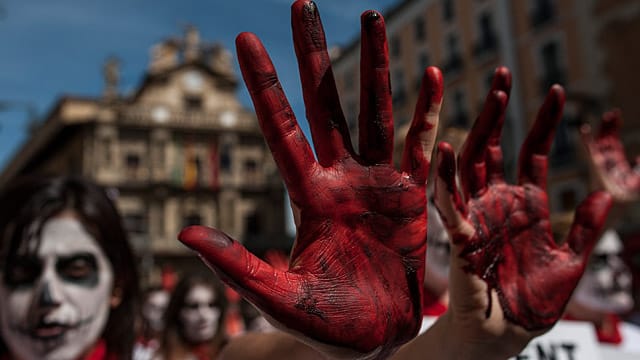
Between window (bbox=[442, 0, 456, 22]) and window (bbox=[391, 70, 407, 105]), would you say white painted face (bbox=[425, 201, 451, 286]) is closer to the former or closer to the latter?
window (bbox=[442, 0, 456, 22])

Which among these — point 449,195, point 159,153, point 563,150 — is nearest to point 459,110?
point 563,150

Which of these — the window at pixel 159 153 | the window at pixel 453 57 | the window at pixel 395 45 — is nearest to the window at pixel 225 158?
the window at pixel 159 153

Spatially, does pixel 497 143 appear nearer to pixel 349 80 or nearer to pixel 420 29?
pixel 420 29

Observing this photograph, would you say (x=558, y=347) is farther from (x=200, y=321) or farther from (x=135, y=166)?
(x=135, y=166)

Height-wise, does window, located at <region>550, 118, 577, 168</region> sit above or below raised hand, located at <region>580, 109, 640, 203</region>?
above

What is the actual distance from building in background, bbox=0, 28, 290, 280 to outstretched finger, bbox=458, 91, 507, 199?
88.4 feet

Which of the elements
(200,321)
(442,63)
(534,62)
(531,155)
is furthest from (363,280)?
(442,63)

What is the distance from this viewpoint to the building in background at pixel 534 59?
687 inches

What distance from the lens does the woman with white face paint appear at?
4.03 m

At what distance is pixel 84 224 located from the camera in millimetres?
2059

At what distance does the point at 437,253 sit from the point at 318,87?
106 cm

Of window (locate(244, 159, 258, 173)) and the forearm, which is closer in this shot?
the forearm

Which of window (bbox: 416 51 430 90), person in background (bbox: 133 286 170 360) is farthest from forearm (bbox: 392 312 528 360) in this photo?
window (bbox: 416 51 430 90)

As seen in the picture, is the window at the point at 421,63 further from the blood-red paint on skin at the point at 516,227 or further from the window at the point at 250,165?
the blood-red paint on skin at the point at 516,227
